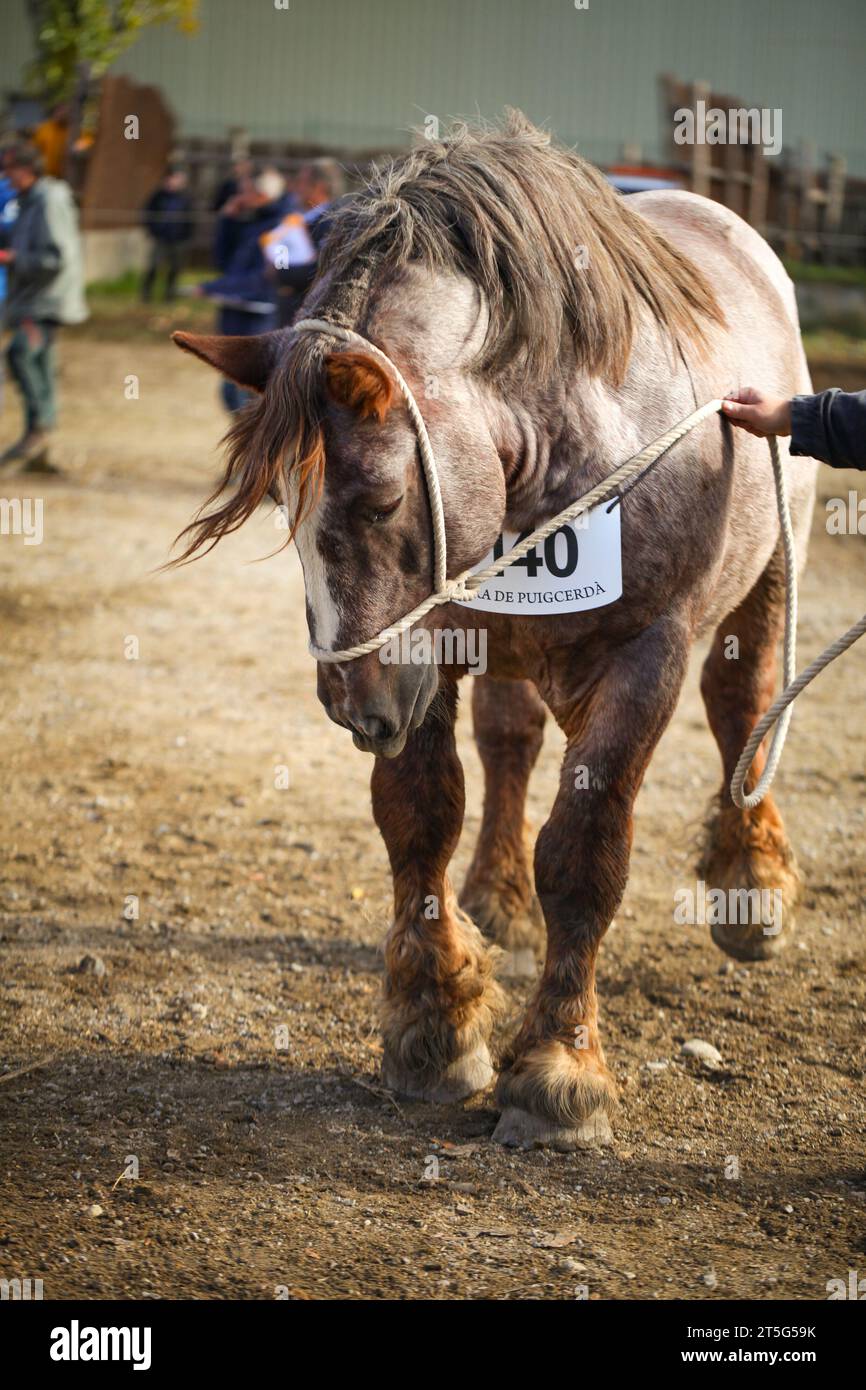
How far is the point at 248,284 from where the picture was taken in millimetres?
10547

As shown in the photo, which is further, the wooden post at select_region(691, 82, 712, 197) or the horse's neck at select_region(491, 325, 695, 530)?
the wooden post at select_region(691, 82, 712, 197)

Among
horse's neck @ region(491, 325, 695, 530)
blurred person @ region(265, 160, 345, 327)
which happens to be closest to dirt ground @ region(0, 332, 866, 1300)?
horse's neck @ region(491, 325, 695, 530)

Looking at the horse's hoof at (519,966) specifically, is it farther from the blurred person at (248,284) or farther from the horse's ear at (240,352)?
the blurred person at (248,284)

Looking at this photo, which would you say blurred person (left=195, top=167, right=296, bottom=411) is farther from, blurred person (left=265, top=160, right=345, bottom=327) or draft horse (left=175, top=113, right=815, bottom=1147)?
draft horse (left=175, top=113, right=815, bottom=1147)

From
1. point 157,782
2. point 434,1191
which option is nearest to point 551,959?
point 434,1191

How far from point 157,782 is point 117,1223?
274cm

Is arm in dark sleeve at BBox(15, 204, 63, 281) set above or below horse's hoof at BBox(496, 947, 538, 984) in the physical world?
above

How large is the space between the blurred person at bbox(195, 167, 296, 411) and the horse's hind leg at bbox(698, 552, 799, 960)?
6.51 meters

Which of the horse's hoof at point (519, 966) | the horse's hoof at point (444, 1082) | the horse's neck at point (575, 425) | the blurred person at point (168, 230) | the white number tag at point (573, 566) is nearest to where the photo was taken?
the horse's neck at point (575, 425)

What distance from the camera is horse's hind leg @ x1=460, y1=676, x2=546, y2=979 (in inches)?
166

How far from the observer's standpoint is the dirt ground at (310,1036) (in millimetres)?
2762

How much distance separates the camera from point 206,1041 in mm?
3637

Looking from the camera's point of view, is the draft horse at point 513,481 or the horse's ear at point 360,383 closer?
the horse's ear at point 360,383

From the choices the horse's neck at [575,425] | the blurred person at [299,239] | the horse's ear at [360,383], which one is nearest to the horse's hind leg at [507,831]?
the horse's neck at [575,425]
